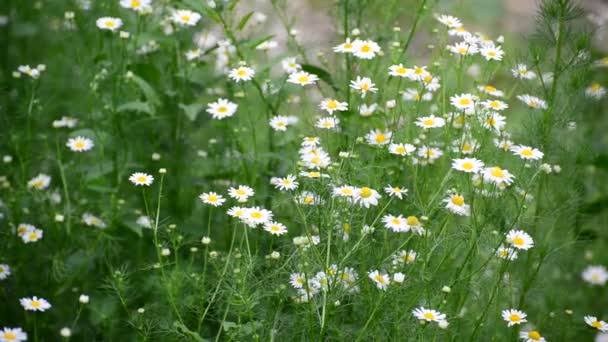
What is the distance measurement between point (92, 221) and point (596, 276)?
1.96m

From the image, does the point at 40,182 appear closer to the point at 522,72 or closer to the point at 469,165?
the point at 469,165

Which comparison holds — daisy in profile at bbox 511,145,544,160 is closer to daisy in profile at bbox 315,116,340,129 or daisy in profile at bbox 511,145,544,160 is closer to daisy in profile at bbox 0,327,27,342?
daisy in profile at bbox 315,116,340,129

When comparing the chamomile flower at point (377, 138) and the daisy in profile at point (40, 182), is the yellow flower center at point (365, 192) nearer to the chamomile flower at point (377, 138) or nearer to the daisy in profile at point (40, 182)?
the chamomile flower at point (377, 138)

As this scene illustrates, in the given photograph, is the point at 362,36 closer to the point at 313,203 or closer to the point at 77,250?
the point at 313,203

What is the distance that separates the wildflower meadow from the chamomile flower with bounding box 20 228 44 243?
2cm

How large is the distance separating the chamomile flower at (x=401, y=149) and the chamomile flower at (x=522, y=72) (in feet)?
1.64

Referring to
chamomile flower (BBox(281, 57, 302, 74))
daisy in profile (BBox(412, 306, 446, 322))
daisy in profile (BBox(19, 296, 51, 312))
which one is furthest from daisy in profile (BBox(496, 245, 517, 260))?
daisy in profile (BBox(19, 296, 51, 312))

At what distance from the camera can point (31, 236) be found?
2430 mm

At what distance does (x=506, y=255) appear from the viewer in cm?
205

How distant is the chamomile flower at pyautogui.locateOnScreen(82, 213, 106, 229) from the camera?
2551 millimetres

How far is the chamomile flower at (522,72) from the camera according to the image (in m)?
2.39

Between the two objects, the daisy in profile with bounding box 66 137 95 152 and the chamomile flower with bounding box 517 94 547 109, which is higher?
the chamomile flower with bounding box 517 94 547 109

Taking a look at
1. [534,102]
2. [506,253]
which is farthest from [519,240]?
[534,102]

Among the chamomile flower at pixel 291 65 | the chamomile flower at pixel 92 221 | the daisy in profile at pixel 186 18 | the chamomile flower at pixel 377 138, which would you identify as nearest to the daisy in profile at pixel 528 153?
the chamomile flower at pixel 377 138
